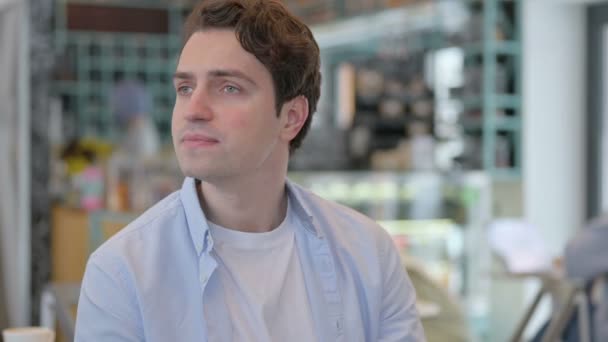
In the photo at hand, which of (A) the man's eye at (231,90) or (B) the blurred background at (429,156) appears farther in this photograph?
(B) the blurred background at (429,156)

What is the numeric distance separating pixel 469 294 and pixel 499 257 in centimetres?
189

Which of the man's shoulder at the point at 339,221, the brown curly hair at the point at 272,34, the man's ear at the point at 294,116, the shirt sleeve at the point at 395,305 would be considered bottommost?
the shirt sleeve at the point at 395,305

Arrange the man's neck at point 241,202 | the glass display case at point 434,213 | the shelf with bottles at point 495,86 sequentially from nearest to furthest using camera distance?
the man's neck at point 241,202
the glass display case at point 434,213
the shelf with bottles at point 495,86

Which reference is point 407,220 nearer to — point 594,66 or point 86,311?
point 594,66

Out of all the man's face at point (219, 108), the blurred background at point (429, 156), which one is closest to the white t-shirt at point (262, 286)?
the man's face at point (219, 108)

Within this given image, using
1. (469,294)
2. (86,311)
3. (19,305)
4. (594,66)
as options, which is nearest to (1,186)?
(19,305)

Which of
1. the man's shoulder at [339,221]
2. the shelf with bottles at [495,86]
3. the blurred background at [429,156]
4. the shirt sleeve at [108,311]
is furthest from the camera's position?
the shelf with bottles at [495,86]

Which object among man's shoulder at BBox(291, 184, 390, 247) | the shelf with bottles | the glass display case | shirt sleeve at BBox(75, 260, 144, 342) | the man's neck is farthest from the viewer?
the shelf with bottles

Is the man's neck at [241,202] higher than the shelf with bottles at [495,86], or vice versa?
the shelf with bottles at [495,86]

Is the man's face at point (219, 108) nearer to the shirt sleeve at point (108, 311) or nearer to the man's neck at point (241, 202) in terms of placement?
the man's neck at point (241, 202)

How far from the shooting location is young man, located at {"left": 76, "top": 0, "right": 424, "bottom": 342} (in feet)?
4.35

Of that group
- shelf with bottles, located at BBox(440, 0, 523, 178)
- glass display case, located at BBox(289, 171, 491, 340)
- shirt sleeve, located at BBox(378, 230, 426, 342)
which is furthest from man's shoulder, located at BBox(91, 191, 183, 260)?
shelf with bottles, located at BBox(440, 0, 523, 178)

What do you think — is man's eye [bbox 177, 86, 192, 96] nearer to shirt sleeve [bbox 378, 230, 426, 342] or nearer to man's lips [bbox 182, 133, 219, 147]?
man's lips [bbox 182, 133, 219, 147]

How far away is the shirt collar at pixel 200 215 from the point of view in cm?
137
